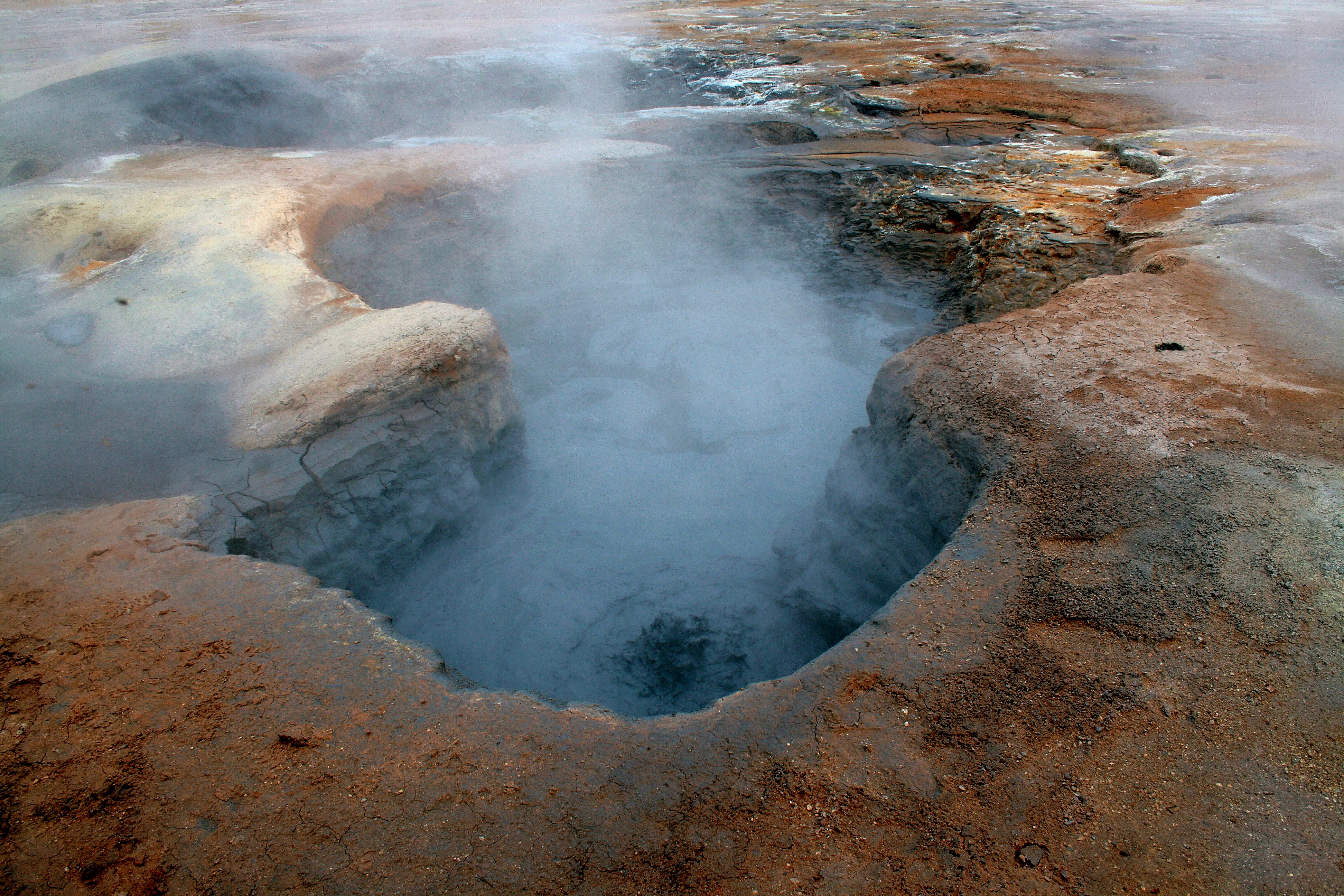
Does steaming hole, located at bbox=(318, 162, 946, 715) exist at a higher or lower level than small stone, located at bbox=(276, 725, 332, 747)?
lower

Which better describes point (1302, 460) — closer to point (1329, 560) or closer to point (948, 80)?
point (1329, 560)

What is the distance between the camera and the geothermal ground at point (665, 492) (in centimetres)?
173

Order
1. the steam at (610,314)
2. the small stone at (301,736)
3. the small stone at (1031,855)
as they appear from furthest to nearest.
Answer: the steam at (610,314), the small stone at (301,736), the small stone at (1031,855)

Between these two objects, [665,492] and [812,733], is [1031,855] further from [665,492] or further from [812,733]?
[665,492]

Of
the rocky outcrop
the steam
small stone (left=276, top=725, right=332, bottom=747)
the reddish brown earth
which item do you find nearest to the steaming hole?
the steam

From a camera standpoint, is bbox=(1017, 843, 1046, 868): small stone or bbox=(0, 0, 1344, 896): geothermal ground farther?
bbox=(0, 0, 1344, 896): geothermal ground

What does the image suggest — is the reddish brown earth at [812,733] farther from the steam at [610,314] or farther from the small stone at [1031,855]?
the steam at [610,314]

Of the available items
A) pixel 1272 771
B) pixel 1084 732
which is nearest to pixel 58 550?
pixel 1084 732

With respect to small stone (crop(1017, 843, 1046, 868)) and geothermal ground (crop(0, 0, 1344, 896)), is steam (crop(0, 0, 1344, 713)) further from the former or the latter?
small stone (crop(1017, 843, 1046, 868))

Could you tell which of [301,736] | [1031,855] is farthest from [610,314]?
[1031,855]

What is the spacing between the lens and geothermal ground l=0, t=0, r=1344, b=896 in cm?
173

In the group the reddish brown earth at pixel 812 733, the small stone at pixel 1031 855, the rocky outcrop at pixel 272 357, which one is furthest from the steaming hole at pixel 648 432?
the small stone at pixel 1031 855

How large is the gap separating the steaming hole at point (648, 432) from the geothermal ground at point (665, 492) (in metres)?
0.04

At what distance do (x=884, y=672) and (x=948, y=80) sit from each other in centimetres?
1145
